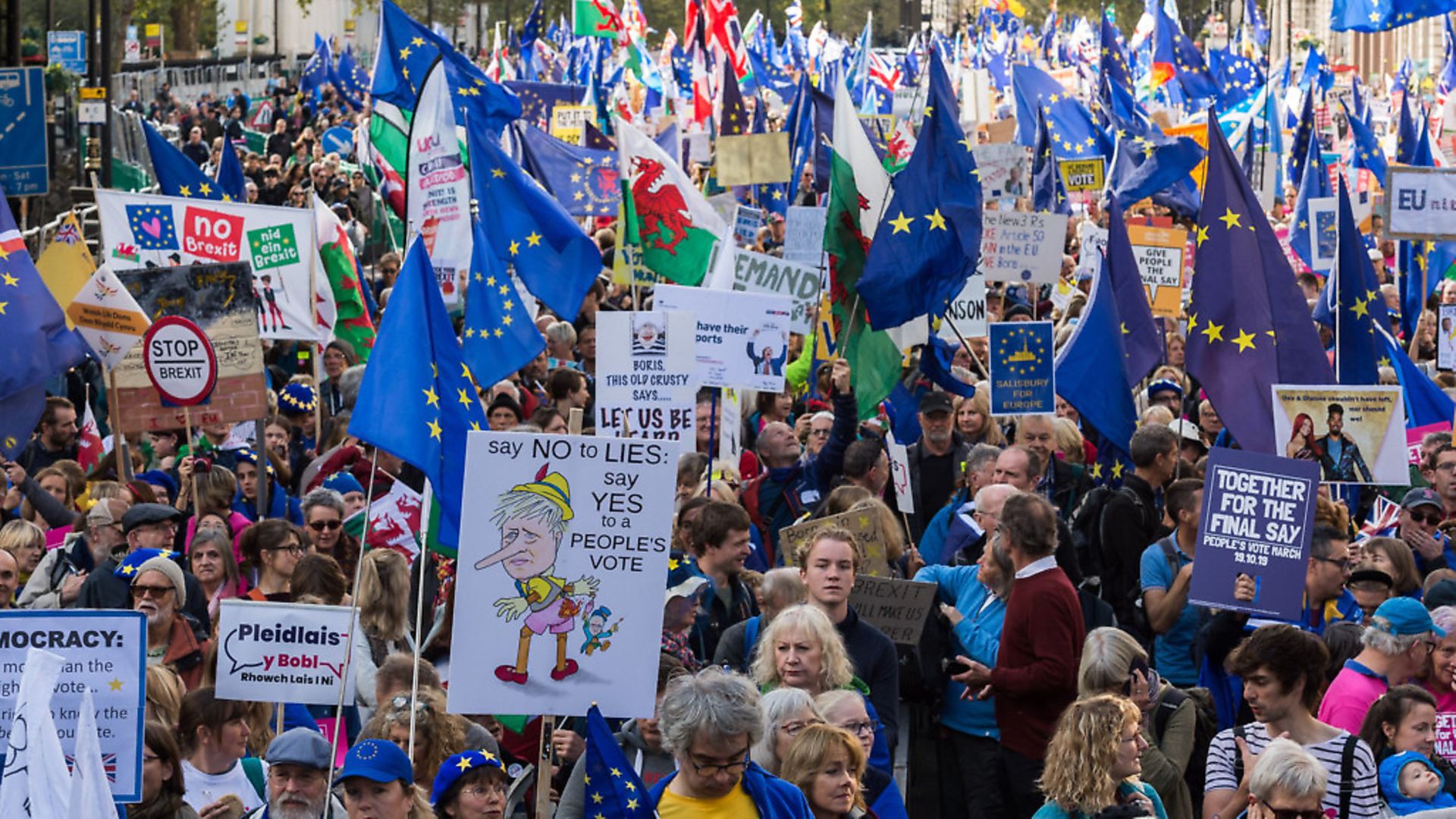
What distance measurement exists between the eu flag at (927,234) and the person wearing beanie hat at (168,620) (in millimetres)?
5246

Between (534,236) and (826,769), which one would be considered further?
(534,236)

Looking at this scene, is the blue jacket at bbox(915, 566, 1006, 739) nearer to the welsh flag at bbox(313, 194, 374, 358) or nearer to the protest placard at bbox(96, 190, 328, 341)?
the protest placard at bbox(96, 190, 328, 341)

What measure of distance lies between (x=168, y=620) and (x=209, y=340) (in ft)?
12.0

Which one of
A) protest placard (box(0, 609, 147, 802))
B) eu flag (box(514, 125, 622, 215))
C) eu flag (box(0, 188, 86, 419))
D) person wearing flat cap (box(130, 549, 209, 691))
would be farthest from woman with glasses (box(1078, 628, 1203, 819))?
eu flag (box(514, 125, 622, 215))

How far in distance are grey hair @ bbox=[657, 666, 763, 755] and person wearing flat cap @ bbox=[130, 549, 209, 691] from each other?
2799 mm

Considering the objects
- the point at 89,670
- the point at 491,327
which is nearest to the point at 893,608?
the point at 89,670

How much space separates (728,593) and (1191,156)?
12.7 m

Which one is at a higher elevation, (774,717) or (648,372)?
(648,372)

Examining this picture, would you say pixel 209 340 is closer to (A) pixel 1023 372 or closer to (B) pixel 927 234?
(B) pixel 927 234

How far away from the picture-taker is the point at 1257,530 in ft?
28.7

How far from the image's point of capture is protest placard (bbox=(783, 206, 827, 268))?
52.1 ft

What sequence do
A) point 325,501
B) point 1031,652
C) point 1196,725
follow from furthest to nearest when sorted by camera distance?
point 325,501 < point 1031,652 < point 1196,725

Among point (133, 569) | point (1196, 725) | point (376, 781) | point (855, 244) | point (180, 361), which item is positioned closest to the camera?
point (376, 781)

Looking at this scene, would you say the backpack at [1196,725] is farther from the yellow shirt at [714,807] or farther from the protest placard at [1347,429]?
the yellow shirt at [714,807]
